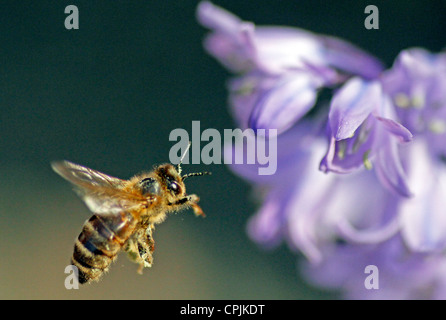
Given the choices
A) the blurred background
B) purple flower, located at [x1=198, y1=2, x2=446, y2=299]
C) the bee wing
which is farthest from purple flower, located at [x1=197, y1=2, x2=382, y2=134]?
the blurred background

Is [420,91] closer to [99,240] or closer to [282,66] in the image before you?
[282,66]

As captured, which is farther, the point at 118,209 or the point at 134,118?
the point at 134,118

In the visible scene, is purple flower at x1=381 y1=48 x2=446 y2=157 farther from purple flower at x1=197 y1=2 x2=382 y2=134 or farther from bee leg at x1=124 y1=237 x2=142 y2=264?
bee leg at x1=124 y1=237 x2=142 y2=264

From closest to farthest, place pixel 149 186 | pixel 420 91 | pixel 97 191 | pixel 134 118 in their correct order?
1. pixel 97 191
2. pixel 149 186
3. pixel 420 91
4. pixel 134 118

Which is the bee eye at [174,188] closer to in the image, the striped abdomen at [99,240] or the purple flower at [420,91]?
the striped abdomen at [99,240]

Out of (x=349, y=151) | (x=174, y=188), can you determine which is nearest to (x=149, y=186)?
(x=174, y=188)

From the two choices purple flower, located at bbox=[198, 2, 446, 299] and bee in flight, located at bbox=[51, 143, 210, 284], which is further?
purple flower, located at bbox=[198, 2, 446, 299]
